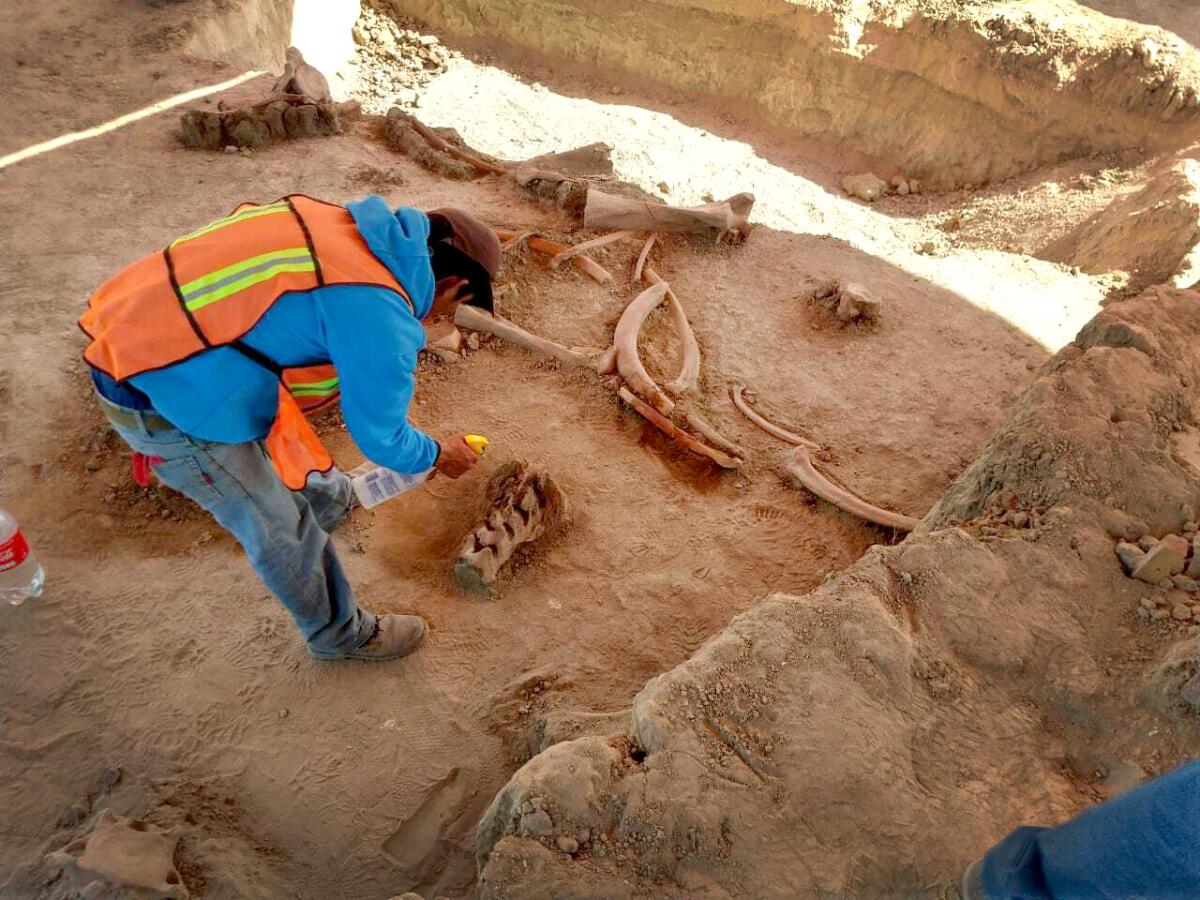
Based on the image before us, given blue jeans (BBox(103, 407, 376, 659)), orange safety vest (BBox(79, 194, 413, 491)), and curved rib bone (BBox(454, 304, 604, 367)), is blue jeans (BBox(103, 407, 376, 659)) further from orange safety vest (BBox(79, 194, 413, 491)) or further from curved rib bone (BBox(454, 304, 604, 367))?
curved rib bone (BBox(454, 304, 604, 367))

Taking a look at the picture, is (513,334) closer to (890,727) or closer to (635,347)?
(635,347)

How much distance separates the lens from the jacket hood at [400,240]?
6.84 ft

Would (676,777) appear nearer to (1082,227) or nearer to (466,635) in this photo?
(466,635)

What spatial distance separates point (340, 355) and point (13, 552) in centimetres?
210

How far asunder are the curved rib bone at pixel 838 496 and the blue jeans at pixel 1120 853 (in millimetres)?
2368

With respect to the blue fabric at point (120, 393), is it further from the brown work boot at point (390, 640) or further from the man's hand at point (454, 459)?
the brown work boot at point (390, 640)

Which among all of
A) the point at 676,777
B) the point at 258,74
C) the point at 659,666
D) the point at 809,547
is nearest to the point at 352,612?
the point at 659,666

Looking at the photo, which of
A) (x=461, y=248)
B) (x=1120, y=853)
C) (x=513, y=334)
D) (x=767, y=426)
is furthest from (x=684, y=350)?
(x=1120, y=853)

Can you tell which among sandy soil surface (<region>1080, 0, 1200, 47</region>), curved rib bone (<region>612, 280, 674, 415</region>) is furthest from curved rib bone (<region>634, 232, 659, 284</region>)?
sandy soil surface (<region>1080, 0, 1200, 47</region>)

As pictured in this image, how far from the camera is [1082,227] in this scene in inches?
261

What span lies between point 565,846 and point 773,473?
9.58 feet

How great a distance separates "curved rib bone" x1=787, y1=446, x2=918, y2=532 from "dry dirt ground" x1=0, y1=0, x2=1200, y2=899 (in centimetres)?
9

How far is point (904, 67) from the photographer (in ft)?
27.6

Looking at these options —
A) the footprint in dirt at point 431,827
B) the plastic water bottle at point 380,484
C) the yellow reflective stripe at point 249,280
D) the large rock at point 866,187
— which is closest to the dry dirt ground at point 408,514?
the footprint in dirt at point 431,827
